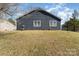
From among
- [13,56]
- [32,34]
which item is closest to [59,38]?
[32,34]

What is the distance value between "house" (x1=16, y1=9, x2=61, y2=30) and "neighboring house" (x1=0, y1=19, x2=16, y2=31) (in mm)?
112

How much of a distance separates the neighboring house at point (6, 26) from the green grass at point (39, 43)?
0.26 feet

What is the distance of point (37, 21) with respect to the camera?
18.1 ft


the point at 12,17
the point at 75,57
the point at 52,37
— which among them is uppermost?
the point at 12,17

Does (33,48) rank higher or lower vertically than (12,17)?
lower

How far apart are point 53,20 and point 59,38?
34 cm

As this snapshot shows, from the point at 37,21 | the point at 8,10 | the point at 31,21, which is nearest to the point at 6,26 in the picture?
the point at 8,10

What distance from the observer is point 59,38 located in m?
5.44

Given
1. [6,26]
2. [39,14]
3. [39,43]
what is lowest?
[39,43]

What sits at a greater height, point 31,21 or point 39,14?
point 39,14

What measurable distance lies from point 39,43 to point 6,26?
26.0 inches

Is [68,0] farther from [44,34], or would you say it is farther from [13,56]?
[13,56]

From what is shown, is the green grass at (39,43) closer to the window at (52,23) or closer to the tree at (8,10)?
the window at (52,23)

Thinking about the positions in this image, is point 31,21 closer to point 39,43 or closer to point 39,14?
point 39,14
